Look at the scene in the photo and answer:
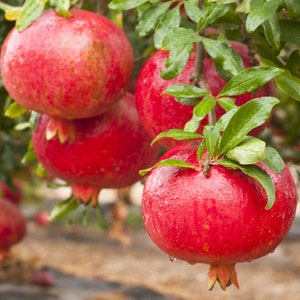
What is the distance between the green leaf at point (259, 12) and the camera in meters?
0.99

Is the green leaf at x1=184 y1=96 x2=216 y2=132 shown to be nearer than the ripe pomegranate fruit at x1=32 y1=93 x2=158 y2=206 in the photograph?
Yes

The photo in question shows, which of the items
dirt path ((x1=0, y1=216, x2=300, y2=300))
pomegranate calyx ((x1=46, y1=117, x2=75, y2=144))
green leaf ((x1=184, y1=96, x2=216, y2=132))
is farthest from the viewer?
dirt path ((x1=0, y1=216, x2=300, y2=300))

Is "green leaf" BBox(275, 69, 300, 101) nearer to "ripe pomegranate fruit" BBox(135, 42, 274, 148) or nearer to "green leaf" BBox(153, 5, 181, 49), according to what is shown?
"ripe pomegranate fruit" BBox(135, 42, 274, 148)

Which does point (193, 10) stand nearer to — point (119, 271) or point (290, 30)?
point (290, 30)

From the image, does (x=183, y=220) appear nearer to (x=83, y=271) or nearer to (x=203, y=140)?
(x=203, y=140)

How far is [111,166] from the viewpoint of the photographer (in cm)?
141

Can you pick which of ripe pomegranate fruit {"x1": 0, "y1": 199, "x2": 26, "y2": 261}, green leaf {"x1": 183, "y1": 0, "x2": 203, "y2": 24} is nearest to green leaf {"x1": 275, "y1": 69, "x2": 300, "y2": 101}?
green leaf {"x1": 183, "y1": 0, "x2": 203, "y2": 24}

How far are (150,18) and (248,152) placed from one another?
1.25ft

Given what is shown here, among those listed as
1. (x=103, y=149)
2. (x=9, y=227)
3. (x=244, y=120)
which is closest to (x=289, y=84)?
(x=244, y=120)

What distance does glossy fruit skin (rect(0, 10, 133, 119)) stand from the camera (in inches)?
45.4

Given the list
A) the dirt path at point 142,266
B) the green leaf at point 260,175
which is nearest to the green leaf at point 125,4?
the green leaf at point 260,175

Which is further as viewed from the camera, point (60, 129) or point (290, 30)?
point (60, 129)

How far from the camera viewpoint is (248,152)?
898 millimetres

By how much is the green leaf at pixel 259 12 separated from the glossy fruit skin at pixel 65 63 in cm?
28
